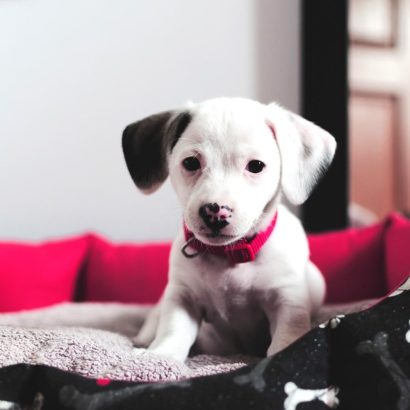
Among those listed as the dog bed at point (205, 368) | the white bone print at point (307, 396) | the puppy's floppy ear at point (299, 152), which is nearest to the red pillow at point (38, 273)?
the dog bed at point (205, 368)

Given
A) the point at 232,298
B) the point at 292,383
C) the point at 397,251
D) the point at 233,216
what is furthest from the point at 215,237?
the point at 397,251

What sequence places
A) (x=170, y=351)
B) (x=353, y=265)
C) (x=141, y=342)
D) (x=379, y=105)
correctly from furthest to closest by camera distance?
1. (x=379, y=105)
2. (x=353, y=265)
3. (x=141, y=342)
4. (x=170, y=351)

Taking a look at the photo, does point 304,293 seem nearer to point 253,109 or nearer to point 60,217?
point 253,109

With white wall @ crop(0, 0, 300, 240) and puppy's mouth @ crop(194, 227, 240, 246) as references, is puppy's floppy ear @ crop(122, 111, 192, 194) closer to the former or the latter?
puppy's mouth @ crop(194, 227, 240, 246)

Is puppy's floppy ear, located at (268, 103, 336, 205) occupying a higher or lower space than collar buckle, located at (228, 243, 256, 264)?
higher

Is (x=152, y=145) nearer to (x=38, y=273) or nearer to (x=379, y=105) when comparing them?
(x=38, y=273)

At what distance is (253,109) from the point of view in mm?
1021

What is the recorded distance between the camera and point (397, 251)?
1528 millimetres

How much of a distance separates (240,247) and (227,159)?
0.18 metres

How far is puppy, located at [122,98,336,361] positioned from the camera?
0.94 m

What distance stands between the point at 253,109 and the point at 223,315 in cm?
40

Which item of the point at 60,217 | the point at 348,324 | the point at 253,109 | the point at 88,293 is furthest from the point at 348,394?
the point at 60,217

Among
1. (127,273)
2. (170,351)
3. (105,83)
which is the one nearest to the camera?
(170,351)

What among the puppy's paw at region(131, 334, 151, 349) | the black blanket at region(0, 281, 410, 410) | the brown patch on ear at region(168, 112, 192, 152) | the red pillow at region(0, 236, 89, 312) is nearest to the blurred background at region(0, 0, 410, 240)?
the red pillow at region(0, 236, 89, 312)
